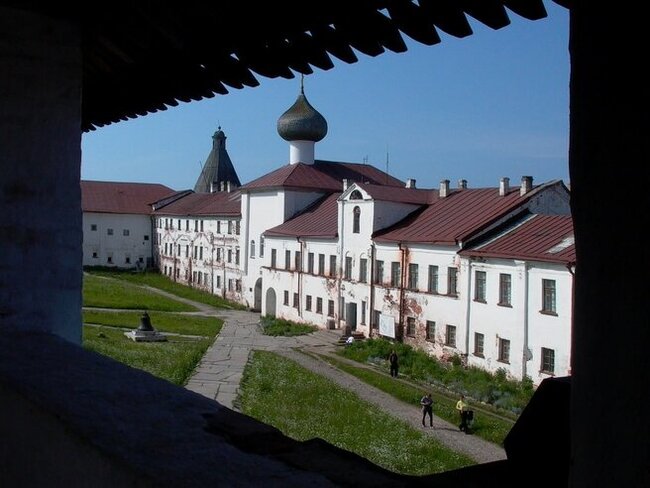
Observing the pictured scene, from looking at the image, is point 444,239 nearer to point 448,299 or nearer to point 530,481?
point 448,299

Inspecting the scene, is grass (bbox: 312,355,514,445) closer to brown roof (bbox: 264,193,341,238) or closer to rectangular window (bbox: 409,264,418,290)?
rectangular window (bbox: 409,264,418,290)

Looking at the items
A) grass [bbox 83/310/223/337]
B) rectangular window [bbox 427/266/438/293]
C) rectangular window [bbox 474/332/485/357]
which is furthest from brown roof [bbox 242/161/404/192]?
rectangular window [bbox 474/332/485/357]

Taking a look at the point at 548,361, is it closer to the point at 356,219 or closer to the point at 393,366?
the point at 393,366

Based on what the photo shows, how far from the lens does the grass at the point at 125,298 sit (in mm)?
32406

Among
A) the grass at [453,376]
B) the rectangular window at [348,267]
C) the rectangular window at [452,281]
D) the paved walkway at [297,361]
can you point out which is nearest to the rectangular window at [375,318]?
the grass at [453,376]

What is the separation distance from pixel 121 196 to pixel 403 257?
115 ft

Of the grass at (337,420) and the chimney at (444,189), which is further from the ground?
the chimney at (444,189)

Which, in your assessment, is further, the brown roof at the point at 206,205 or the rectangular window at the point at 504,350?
the brown roof at the point at 206,205

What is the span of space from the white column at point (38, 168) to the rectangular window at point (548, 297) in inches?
630

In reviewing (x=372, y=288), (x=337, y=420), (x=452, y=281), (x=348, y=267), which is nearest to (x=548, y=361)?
(x=452, y=281)

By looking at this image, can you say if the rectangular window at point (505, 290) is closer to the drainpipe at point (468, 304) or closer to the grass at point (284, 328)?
the drainpipe at point (468, 304)

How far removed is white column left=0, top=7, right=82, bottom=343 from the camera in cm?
326

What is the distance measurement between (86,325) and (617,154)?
1047 inches

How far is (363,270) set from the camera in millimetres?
25922
